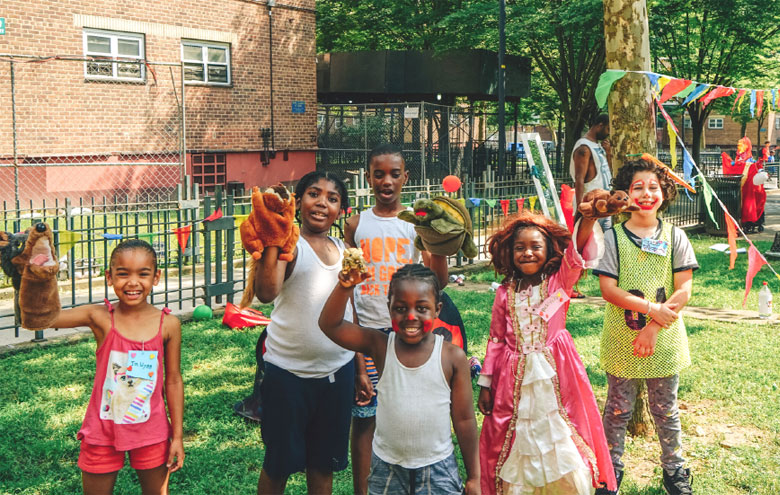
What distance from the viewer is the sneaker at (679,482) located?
3.70m

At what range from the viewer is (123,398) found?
2908 millimetres

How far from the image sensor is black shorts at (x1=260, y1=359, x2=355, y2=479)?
312 centimetres

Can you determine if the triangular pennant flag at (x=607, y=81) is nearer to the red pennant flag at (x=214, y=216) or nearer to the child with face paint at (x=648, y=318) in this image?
the child with face paint at (x=648, y=318)

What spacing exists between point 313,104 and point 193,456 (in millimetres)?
16172

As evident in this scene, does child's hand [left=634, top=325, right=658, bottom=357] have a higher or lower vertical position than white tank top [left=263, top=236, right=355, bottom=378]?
lower

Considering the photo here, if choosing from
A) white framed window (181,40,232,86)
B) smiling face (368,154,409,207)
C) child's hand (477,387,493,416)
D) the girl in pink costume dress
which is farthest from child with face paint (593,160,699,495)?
white framed window (181,40,232,86)

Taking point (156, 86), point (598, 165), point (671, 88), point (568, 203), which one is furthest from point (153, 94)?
point (671, 88)

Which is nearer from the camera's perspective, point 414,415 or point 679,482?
point 414,415

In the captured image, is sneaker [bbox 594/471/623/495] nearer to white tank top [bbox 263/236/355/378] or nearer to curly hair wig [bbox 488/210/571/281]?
curly hair wig [bbox 488/210/571/281]

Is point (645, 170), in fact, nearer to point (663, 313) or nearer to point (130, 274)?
point (663, 313)

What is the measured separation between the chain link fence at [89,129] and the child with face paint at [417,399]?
39.4ft

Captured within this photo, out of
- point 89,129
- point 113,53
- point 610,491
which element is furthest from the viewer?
point 113,53

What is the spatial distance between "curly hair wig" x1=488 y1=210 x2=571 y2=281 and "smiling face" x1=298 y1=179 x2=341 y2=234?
734 millimetres

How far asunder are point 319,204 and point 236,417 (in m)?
2.29
